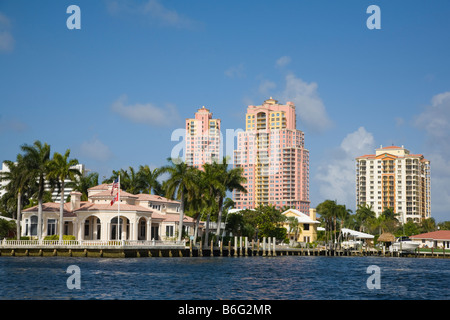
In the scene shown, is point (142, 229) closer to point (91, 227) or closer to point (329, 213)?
point (91, 227)

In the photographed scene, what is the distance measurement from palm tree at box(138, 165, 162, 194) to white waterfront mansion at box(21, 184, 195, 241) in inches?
777

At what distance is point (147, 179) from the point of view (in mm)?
113750

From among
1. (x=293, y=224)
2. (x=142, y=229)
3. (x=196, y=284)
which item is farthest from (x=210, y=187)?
(x=196, y=284)

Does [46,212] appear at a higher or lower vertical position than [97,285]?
higher

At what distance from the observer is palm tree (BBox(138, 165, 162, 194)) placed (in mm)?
113412

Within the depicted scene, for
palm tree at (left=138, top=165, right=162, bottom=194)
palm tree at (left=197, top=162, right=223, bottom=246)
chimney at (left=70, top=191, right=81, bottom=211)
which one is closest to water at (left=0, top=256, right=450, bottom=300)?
chimney at (left=70, top=191, right=81, bottom=211)

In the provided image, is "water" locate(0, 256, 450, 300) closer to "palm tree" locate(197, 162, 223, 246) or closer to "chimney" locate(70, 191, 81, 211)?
"chimney" locate(70, 191, 81, 211)

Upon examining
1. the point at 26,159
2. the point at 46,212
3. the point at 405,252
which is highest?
the point at 26,159

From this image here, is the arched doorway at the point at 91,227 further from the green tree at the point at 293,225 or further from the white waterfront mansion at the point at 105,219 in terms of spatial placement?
the green tree at the point at 293,225

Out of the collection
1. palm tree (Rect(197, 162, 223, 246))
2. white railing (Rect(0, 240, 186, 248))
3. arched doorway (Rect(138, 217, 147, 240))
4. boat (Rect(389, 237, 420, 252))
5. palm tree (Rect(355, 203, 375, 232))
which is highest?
palm tree (Rect(197, 162, 223, 246))

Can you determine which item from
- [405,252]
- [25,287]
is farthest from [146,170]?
[25,287]
